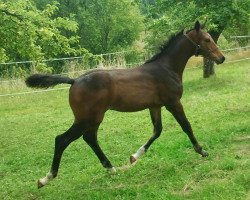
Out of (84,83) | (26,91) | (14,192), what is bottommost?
(26,91)

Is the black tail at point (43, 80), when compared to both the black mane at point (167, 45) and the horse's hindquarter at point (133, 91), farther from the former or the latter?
the black mane at point (167, 45)

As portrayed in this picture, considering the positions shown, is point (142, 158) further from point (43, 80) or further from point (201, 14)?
point (201, 14)

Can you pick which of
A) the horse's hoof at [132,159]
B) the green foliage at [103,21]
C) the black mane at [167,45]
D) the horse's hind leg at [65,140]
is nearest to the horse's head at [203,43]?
the black mane at [167,45]

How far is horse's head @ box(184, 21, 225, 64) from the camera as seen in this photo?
6.79 metres

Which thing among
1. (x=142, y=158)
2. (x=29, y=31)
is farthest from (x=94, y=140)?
(x=29, y=31)

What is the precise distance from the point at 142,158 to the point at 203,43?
2.23m

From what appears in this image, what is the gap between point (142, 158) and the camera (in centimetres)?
706

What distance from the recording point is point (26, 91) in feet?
62.9

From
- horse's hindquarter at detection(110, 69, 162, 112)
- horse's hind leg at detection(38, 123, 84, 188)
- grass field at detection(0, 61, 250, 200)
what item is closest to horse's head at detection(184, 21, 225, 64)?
horse's hindquarter at detection(110, 69, 162, 112)

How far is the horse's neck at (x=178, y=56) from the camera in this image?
671 centimetres

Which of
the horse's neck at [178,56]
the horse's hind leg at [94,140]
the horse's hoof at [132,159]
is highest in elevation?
the horse's neck at [178,56]

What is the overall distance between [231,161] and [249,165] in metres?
0.29

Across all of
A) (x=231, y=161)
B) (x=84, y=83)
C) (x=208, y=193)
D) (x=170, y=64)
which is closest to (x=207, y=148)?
(x=231, y=161)

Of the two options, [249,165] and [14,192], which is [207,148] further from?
[14,192]
